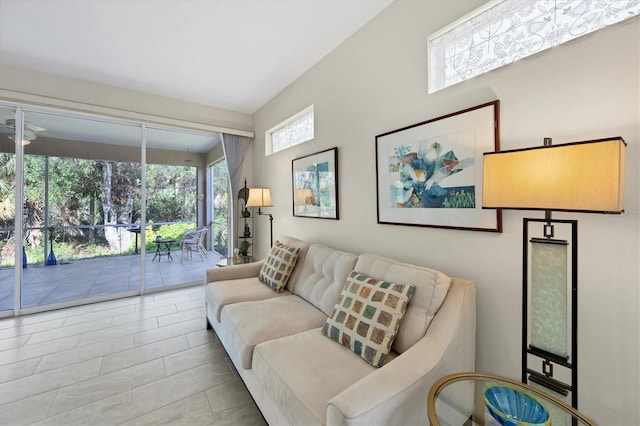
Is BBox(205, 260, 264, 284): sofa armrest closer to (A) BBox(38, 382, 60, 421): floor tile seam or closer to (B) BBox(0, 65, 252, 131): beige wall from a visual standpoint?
(A) BBox(38, 382, 60, 421): floor tile seam

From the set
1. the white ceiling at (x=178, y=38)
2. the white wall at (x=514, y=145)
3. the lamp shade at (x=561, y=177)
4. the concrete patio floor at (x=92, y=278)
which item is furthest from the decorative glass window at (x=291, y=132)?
the lamp shade at (x=561, y=177)

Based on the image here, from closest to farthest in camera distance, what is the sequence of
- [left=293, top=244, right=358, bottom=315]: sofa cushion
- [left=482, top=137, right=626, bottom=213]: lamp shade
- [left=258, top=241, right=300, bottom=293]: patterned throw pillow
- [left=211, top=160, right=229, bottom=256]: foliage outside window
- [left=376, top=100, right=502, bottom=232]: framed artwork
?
[left=482, top=137, right=626, bottom=213]: lamp shade < [left=376, top=100, right=502, bottom=232]: framed artwork < [left=293, top=244, right=358, bottom=315]: sofa cushion < [left=258, top=241, right=300, bottom=293]: patterned throw pillow < [left=211, top=160, right=229, bottom=256]: foliage outside window

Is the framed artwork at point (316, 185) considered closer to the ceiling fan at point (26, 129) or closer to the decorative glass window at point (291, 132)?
the decorative glass window at point (291, 132)

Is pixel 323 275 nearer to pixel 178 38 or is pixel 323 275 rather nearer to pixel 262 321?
pixel 262 321

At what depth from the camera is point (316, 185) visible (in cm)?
300

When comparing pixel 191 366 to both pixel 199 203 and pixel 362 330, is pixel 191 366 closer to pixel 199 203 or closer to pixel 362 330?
pixel 362 330

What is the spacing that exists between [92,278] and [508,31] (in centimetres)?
507

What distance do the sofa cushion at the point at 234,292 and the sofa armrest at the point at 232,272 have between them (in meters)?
0.07

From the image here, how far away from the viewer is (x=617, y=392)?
1.18m

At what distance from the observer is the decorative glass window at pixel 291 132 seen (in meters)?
3.27

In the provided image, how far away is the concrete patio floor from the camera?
327cm

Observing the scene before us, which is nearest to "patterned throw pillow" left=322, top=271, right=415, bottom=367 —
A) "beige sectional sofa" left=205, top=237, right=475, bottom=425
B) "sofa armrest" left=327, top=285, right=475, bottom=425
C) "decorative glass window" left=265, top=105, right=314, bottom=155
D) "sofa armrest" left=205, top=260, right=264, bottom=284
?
"beige sectional sofa" left=205, top=237, right=475, bottom=425

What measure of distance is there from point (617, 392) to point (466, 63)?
185cm

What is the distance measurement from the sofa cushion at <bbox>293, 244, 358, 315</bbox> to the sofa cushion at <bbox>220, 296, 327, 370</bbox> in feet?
0.28
